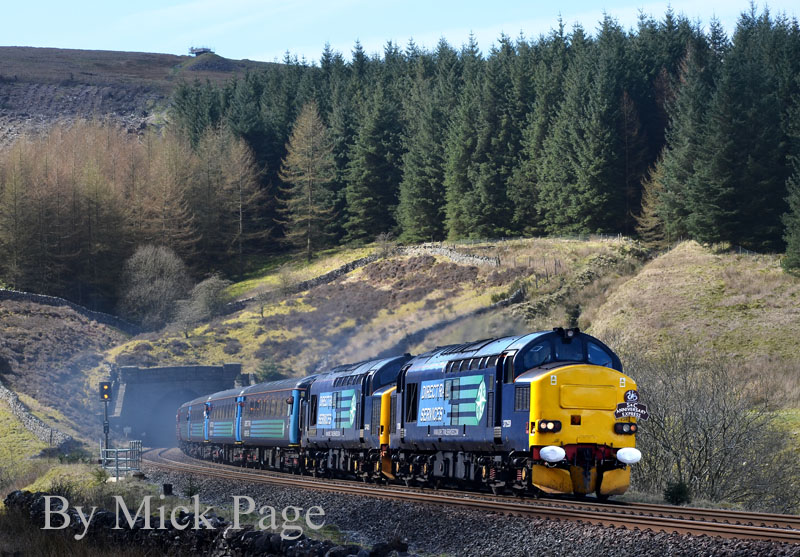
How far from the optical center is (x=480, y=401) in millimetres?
23500

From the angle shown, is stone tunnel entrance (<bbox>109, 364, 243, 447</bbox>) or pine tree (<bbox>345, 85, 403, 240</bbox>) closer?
stone tunnel entrance (<bbox>109, 364, 243, 447</bbox>)

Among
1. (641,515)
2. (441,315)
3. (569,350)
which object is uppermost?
(441,315)

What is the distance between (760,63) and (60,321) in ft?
206

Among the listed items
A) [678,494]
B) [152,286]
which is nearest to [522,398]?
[678,494]

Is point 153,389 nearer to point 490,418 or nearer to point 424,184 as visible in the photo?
point 424,184

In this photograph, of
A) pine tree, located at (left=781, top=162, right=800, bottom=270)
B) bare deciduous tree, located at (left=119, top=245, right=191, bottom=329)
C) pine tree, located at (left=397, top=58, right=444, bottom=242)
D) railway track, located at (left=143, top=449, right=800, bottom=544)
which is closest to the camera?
railway track, located at (left=143, top=449, right=800, bottom=544)

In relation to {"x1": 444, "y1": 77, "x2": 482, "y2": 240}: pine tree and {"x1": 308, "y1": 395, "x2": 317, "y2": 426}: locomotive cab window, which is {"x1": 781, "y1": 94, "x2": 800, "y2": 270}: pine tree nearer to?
{"x1": 444, "y1": 77, "x2": 482, "y2": 240}: pine tree

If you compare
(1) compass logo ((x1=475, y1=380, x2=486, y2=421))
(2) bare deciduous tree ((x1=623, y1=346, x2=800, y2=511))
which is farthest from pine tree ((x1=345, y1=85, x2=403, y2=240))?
(1) compass logo ((x1=475, y1=380, x2=486, y2=421))

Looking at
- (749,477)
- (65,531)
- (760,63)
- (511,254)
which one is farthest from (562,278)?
(65,531)

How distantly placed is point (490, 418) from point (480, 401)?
0.77 meters

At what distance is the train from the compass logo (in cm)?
3

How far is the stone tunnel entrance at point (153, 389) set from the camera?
76.1 meters

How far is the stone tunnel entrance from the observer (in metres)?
76.1

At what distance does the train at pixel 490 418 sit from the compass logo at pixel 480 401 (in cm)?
3
